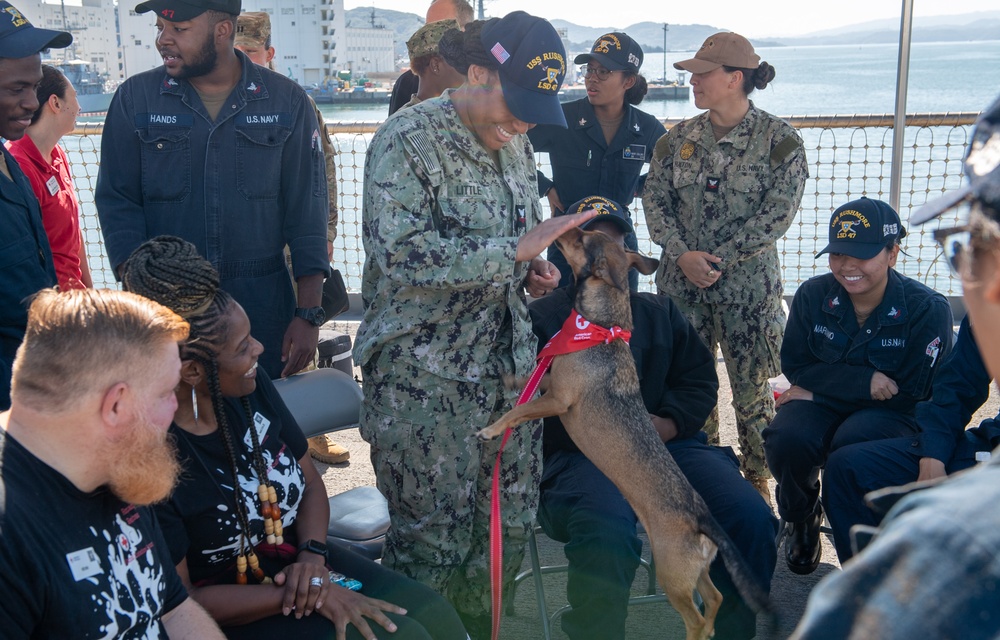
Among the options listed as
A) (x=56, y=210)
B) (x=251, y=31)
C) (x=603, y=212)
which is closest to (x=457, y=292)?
(x=603, y=212)

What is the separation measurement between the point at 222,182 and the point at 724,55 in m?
2.51

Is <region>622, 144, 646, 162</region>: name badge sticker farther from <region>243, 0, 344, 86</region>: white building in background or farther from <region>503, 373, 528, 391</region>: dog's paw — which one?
<region>243, 0, 344, 86</region>: white building in background

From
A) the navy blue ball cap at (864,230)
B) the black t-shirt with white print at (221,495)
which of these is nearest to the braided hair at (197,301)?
the black t-shirt with white print at (221,495)

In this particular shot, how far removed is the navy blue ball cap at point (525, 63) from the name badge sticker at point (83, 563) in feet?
5.50

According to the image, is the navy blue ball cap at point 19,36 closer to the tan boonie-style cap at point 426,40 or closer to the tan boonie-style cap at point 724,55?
the tan boonie-style cap at point 426,40

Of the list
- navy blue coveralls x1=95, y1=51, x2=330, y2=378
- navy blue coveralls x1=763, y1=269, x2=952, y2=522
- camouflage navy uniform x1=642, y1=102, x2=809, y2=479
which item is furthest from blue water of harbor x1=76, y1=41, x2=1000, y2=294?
navy blue coveralls x1=95, y1=51, x2=330, y2=378

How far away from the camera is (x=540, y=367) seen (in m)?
3.11

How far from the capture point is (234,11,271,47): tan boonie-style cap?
4824 millimetres

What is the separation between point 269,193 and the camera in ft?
11.3

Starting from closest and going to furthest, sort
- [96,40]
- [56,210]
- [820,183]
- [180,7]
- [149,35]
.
Result: [180,7], [56,210], [820,183], [149,35], [96,40]

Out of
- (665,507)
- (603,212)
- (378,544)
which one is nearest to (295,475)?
(378,544)

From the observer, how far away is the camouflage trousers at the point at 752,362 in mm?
4312

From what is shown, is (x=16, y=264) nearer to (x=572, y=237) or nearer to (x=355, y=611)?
(x=355, y=611)

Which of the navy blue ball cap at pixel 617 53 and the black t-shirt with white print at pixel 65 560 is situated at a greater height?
the navy blue ball cap at pixel 617 53
